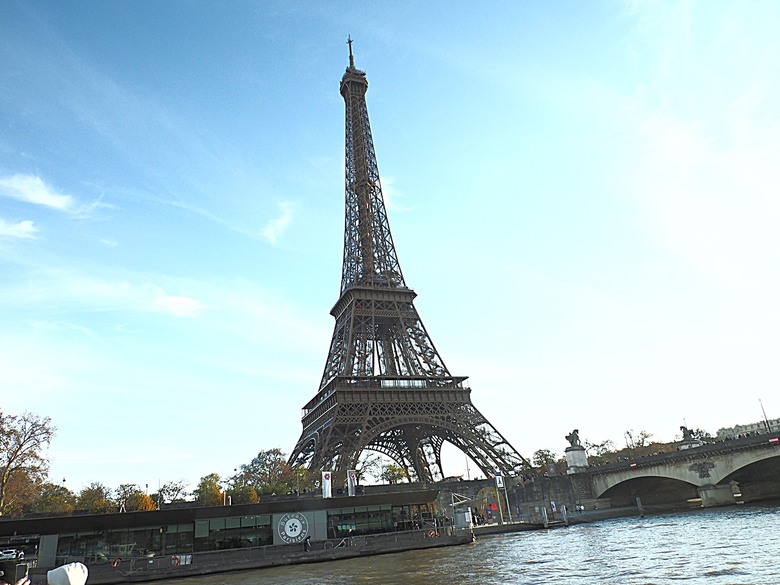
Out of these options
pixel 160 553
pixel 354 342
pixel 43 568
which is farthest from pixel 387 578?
pixel 354 342

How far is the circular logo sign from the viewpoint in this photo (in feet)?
117

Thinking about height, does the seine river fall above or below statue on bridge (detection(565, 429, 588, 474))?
below

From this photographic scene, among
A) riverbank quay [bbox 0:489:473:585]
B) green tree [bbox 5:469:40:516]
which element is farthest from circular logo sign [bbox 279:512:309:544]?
green tree [bbox 5:469:40:516]

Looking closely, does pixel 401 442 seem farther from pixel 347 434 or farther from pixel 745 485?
pixel 745 485

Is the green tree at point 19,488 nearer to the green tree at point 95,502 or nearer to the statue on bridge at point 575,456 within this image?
the green tree at point 95,502

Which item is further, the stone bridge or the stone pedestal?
the stone pedestal

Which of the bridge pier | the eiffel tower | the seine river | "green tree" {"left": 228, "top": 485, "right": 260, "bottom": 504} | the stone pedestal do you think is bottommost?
the seine river

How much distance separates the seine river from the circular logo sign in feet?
15.2

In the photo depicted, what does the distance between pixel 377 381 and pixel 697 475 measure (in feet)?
106

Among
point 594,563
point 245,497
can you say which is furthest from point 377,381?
point 594,563

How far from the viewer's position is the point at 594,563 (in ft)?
68.6

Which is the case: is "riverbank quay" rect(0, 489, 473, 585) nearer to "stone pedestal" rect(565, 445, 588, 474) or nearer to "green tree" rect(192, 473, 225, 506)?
"green tree" rect(192, 473, 225, 506)

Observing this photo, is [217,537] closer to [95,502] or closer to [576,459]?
[95,502]

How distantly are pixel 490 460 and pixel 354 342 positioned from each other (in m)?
19.7
